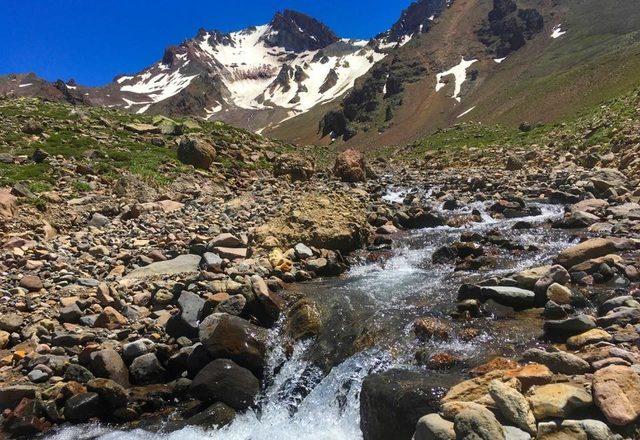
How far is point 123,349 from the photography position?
10.1 metres

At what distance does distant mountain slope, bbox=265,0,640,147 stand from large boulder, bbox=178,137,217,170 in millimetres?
58465

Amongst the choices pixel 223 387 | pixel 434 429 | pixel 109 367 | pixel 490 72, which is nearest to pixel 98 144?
pixel 109 367

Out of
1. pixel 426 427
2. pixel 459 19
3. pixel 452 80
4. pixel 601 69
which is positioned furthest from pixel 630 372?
pixel 459 19

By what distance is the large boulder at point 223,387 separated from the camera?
948 centimetres

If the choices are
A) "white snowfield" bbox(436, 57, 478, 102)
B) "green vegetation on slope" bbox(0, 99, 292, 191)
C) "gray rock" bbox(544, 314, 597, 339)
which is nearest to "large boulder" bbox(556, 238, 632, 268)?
"gray rock" bbox(544, 314, 597, 339)

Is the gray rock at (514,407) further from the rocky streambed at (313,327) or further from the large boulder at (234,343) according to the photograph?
the large boulder at (234,343)

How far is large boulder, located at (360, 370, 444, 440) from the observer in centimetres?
674

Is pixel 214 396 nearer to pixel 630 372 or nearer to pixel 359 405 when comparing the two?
pixel 359 405

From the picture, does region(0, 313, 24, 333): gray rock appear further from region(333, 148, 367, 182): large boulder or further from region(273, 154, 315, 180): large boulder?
region(333, 148, 367, 182): large boulder

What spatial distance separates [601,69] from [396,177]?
205ft

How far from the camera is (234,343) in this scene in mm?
10289

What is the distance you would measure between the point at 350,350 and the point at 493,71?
146 meters

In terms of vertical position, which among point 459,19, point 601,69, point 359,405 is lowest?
point 359,405

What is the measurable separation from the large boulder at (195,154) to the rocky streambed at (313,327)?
837 centimetres
